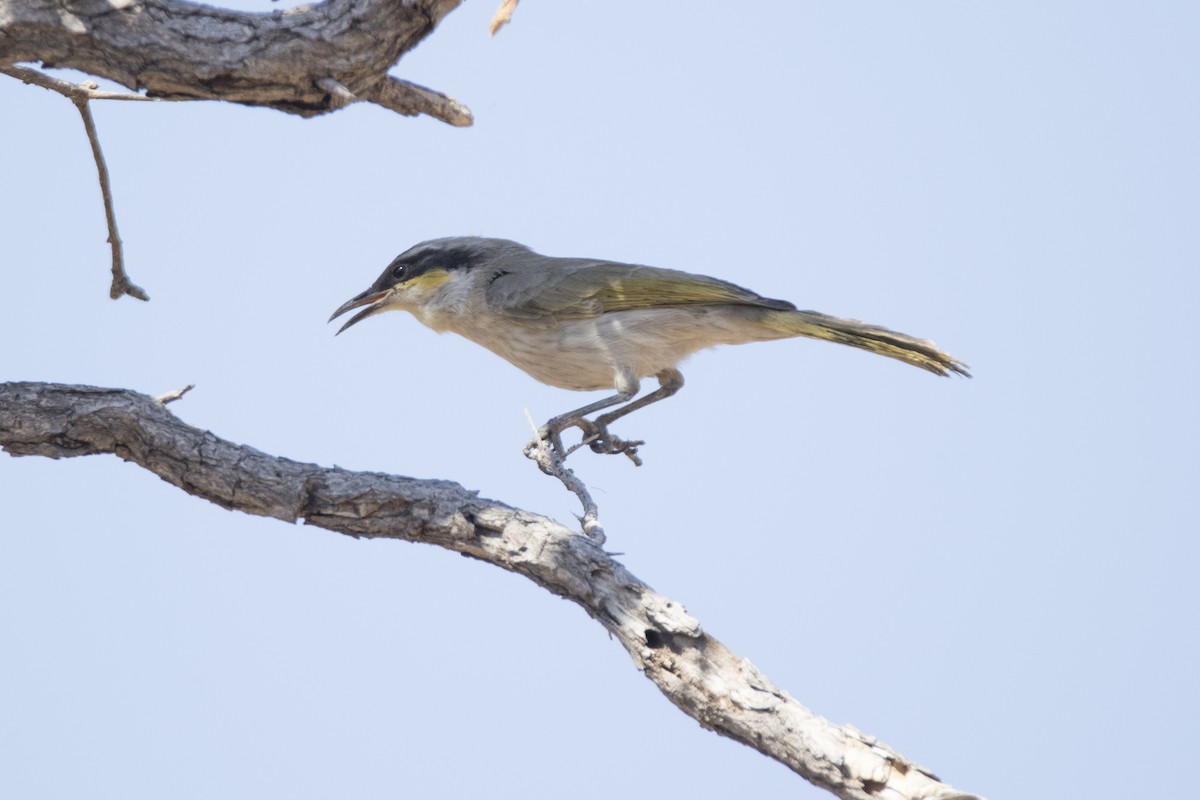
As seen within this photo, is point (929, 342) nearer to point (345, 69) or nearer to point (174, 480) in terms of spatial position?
point (345, 69)

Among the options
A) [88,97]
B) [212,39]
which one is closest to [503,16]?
[212,39]

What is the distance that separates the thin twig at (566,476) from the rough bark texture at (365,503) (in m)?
0.08

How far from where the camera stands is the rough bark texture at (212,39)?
4.19 meters

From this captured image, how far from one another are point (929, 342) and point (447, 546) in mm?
2601

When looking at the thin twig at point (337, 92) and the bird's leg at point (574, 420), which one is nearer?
the thin twig at point (337, 92)

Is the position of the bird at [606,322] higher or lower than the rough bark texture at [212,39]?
higher

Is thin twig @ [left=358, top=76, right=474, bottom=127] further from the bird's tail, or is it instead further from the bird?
the bird's tail

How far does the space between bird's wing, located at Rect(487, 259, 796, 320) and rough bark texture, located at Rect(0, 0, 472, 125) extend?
2.34 m

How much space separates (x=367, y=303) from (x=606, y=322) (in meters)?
1.62

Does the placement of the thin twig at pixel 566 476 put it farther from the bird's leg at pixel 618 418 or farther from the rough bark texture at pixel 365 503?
the bird's leg at pixel 618 418

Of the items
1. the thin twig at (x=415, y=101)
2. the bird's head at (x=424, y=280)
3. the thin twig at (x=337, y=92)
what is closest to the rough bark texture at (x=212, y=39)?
the thin twig at (x=337, y=92)

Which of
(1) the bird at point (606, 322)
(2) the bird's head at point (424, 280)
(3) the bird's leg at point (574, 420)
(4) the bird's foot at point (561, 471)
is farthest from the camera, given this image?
(2) the bird's head at point (424, 280)

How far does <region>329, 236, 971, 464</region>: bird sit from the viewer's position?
621cm

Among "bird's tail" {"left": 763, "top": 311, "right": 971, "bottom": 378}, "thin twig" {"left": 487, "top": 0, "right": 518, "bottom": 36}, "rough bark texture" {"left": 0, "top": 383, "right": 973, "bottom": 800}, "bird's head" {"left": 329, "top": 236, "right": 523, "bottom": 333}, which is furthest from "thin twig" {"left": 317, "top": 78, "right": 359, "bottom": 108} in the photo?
"bird's tail" {"left": 763, "top": 311, "right": 971, "bottom": 378}
